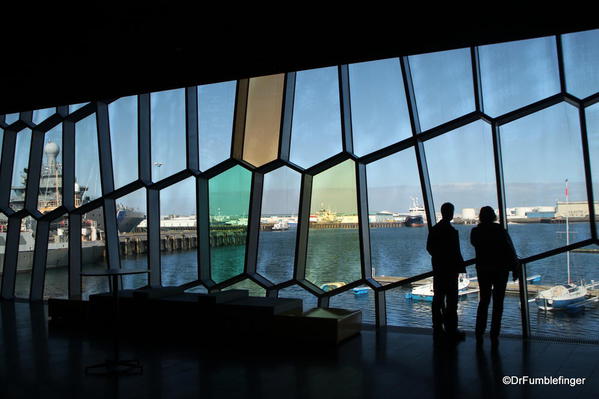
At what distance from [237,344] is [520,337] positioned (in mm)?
2700

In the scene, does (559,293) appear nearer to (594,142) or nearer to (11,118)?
(594,142)

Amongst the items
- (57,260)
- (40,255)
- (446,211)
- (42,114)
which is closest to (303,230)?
(446,211)

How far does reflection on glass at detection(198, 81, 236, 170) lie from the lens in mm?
7129

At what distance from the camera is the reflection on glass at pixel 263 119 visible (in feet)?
21.8

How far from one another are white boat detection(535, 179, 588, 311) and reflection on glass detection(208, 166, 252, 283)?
3540 millimetres

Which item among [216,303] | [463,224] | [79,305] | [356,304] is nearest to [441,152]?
[463,224]

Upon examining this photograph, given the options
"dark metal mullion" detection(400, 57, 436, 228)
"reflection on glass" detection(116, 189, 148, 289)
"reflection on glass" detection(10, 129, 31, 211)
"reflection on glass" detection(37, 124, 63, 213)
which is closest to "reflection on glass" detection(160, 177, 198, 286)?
"reflection on glass" detection(116, 189, 148, 289)

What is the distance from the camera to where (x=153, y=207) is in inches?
289

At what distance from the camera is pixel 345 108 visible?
6.25 meters

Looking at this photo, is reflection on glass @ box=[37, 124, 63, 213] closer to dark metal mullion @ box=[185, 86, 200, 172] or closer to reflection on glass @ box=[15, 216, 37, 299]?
reflection on glass @ box=[15, 216, 37, 299]

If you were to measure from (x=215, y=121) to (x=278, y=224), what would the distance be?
1708mm

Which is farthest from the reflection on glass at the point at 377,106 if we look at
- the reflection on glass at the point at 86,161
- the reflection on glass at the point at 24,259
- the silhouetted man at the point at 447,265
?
the reflection on glass at the point at 24,259

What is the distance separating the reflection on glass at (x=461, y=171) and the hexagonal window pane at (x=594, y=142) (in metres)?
0.99

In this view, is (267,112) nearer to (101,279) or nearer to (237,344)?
(237,344)
